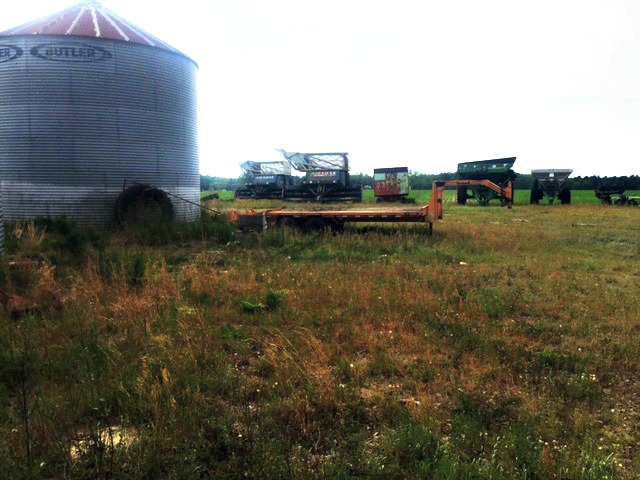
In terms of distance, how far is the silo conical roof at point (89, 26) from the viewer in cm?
1169

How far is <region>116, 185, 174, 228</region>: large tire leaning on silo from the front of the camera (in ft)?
39.3

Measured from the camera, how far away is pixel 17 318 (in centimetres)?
547

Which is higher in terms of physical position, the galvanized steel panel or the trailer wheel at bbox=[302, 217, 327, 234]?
the galvanized steel panel

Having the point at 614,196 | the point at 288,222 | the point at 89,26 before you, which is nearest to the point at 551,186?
the point at 614,196

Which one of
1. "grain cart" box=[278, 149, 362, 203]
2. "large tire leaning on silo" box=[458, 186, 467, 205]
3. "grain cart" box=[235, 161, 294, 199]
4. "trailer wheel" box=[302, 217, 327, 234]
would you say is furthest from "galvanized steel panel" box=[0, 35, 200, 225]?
"grain cart" box=[235, 161, 294, 199]

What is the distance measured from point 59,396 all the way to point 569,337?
488cm

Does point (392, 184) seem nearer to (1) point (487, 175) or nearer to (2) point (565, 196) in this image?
(1) point (487, 175)

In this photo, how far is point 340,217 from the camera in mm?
12242

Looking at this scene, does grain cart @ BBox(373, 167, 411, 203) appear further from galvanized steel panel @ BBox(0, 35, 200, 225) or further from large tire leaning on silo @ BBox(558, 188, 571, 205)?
galvanized steel panel @ BBox(0, 35, 200, 225)

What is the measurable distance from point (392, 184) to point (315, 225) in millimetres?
21345

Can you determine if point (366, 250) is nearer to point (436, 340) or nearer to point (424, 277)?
point (424, 277)

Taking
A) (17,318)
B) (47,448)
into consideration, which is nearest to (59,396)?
(47,448)

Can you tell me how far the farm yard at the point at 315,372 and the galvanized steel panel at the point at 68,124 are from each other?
3890 millimetres

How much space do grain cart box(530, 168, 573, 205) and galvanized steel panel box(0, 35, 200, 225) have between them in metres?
24.9
